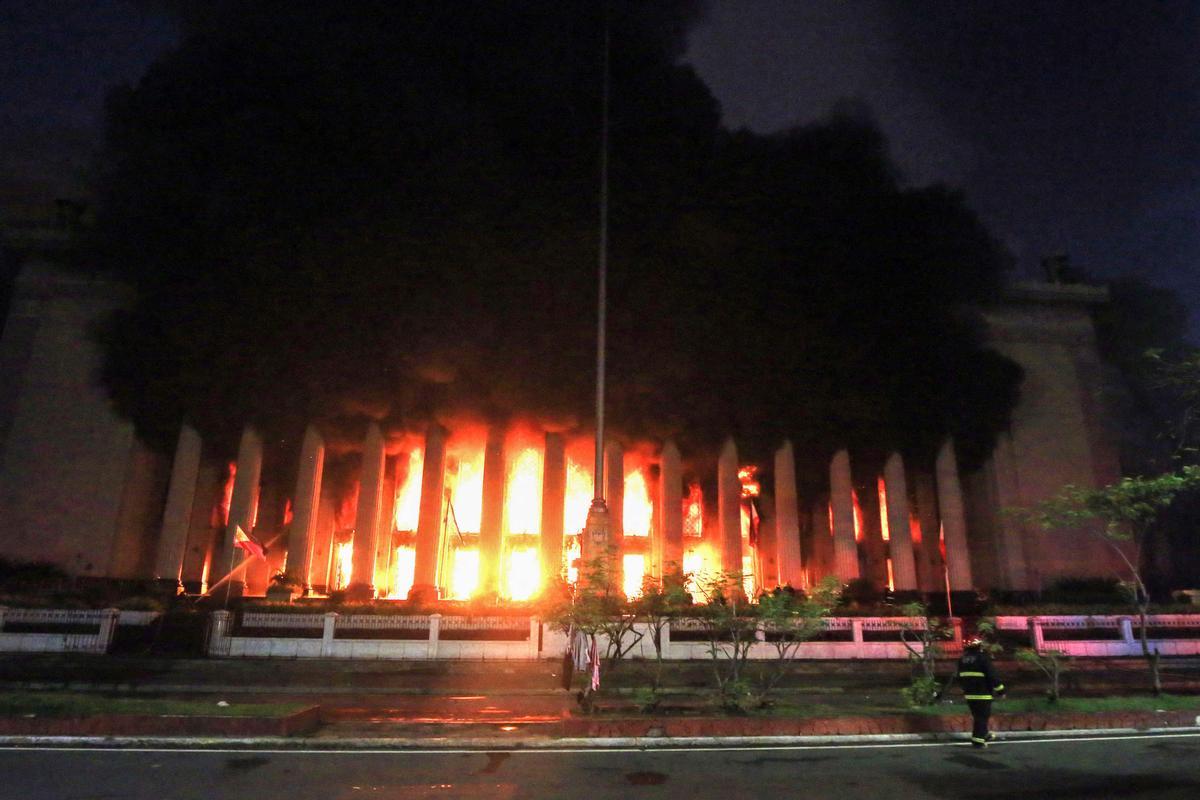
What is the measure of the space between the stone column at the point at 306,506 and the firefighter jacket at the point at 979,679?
84.1 feet

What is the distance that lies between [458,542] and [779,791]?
95.1 feet

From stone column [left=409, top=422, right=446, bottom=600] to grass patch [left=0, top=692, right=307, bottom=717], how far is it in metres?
18.6

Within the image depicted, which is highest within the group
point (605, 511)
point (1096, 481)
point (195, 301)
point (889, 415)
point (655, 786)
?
point (195, 301)

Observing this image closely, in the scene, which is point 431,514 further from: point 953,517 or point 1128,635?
point 1128,635

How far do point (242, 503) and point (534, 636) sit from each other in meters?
17.1

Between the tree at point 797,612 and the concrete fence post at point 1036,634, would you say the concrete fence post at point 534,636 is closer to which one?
the tree at point 797,612

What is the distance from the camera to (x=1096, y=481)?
1325 inches

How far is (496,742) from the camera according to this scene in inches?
370

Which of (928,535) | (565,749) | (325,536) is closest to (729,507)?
(928,535)

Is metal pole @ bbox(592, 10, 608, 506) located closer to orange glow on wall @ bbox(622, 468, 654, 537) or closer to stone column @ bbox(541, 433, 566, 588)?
stone column @ bbox(541, 433, 566, 588)

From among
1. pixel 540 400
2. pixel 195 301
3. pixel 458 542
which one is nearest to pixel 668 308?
pixel 540 400

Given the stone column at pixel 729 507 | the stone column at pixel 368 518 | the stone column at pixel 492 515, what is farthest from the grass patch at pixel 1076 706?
the stone column at pixel 368 518

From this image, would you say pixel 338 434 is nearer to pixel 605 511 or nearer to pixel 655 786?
pixel 605 511

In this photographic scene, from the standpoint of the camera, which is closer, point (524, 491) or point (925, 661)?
point (925, 661)
